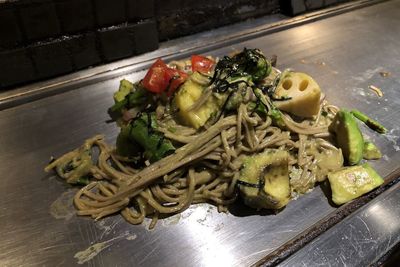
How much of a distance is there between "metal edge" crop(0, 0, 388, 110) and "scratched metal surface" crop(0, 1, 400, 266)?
0.20 ft

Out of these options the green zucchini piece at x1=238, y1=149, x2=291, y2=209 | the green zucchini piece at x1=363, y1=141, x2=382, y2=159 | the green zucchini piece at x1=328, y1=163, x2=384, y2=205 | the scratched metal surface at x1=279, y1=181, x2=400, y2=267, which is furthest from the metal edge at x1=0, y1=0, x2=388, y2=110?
the scratched metal surface at x1=279, y1=181, x2=400, y2=267

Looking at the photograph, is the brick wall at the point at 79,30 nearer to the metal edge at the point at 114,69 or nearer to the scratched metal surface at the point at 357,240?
the metal edge at the point at 114,69

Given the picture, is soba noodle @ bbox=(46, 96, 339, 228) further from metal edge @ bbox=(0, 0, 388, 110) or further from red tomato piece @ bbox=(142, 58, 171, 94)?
metal edge @ bbox=(0, 0, 388, 110)

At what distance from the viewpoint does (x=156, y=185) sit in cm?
226

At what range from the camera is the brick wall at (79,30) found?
2896mm

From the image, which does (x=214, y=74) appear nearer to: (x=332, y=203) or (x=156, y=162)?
(x=156, y=162)

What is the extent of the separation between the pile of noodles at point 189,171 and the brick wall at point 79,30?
1.09 m

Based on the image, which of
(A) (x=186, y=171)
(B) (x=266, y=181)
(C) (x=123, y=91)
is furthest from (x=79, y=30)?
(B) (x=266, y=181)

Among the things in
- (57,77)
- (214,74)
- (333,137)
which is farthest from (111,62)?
(333,137)

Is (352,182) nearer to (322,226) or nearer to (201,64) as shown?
(322,226)

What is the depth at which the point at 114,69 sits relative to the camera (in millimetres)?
3395

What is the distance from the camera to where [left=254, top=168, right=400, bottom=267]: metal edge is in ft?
6.63

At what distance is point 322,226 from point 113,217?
49.9 inches

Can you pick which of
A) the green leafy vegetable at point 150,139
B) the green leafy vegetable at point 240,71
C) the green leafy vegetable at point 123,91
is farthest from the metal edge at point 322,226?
the green leafy vegetable at point 123,91
